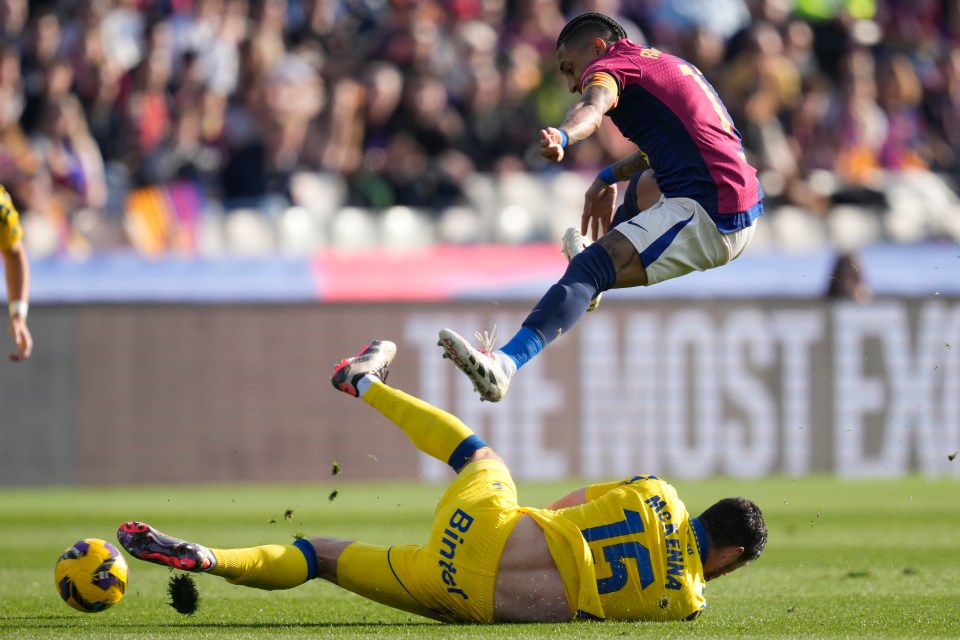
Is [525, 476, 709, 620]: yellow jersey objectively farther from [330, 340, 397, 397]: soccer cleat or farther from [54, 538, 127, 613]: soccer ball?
[54, 538, 127, 613]: soccer ball

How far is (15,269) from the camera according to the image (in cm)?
Answer: 764

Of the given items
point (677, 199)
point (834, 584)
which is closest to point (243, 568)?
point (677, 199)

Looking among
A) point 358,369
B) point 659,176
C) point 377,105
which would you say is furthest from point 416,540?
point 377,105

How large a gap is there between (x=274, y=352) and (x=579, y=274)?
7.51m

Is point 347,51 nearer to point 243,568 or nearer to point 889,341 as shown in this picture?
point 889,341

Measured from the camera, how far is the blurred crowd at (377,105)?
14.8 m

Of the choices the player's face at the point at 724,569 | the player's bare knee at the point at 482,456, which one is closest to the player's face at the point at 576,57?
the player's bare knee at the point at 482,456

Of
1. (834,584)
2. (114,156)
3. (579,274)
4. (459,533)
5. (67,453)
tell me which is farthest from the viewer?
(114,156)

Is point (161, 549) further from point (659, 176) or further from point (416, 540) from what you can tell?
point (416, 540)

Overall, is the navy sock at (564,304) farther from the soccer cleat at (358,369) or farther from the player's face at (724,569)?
the player's face at (724,569)

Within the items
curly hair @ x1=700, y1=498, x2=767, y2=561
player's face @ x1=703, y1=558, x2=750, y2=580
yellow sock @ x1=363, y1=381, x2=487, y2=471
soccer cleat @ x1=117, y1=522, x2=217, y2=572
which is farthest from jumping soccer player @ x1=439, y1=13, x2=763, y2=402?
soccer cleat @ x1=117, y1=522, x2=217, y2=572

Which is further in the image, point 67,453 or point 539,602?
point 67,453

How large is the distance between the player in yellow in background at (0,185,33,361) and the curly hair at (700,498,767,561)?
3.73 metres

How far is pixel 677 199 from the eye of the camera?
21.5 ft
